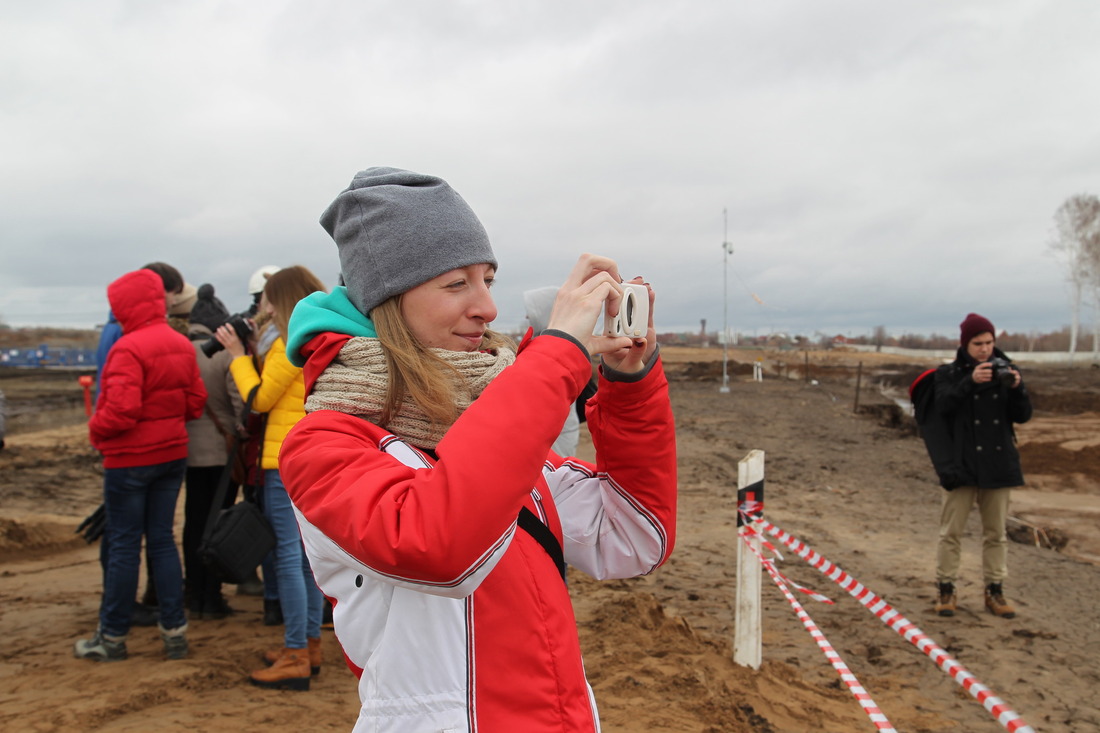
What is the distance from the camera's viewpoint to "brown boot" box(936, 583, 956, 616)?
5.94 metres

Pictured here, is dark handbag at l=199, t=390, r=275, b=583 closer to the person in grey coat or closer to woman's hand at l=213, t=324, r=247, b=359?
woman's hand at l=213, t=324, r=247, b=359

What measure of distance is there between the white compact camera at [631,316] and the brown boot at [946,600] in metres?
5.74

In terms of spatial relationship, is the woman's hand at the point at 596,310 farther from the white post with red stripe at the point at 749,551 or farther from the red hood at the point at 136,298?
the red hood at the point at 136,298

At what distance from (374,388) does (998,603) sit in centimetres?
637

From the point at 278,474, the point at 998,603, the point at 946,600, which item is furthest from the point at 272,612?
the point at 998,603

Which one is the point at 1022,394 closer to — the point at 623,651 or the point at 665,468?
the point at 623,651

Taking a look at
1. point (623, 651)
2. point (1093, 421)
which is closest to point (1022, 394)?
point (623, 651)

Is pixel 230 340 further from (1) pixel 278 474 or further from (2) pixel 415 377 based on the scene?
(2) pixel 415 377

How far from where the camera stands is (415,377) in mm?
1377

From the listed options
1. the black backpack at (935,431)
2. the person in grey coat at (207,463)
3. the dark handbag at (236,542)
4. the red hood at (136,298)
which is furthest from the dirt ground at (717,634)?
the red hood at (136,298)

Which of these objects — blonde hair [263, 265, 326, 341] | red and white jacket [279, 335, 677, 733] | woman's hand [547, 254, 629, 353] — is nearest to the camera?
red and white jacket [279, 335, 677, 733]

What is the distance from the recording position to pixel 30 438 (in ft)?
45.7

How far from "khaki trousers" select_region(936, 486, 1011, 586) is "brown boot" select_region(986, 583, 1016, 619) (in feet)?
0.21

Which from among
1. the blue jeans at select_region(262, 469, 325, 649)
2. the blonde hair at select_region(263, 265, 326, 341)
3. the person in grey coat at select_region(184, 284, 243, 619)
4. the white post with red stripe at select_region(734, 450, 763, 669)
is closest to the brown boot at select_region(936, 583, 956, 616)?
the white post with red stripe at select_region(734, 450, 763, 669)
